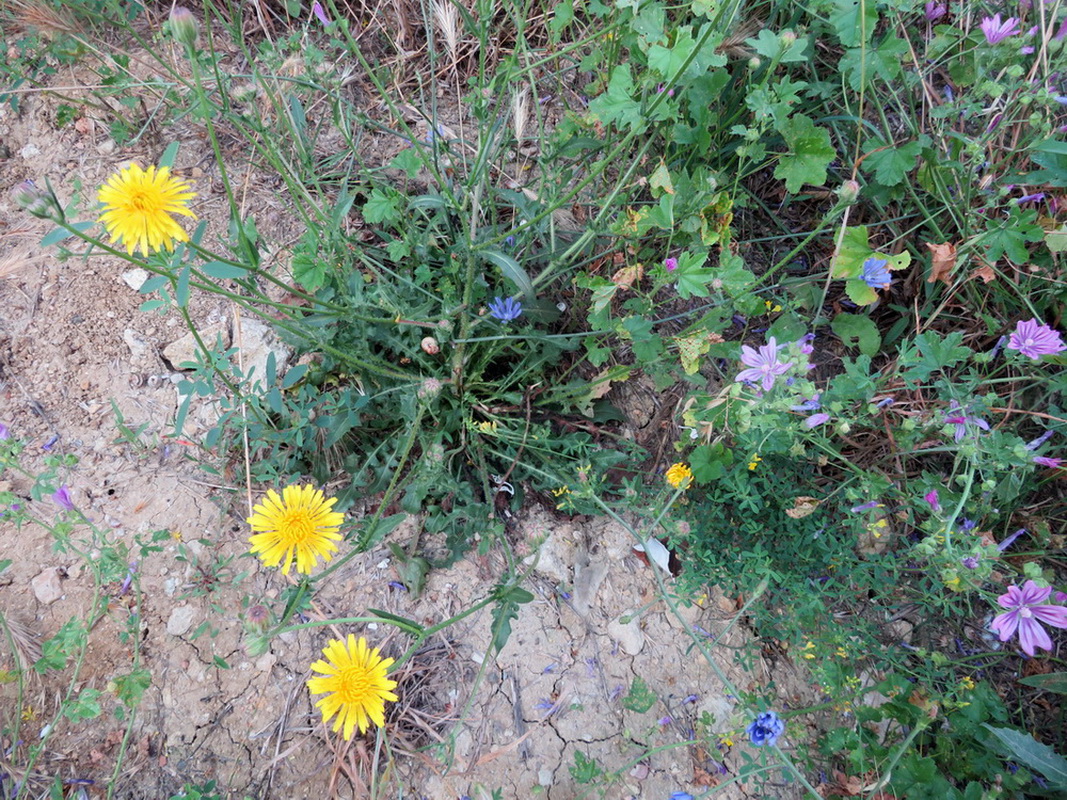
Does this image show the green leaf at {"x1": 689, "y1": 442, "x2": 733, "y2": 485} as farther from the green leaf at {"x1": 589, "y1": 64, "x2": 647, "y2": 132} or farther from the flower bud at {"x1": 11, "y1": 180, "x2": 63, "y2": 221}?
the flower bud at {"x1": 11, "y1": 180, "x2": 63, "y2": 221}

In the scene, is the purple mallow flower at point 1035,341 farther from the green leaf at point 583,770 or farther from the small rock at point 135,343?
the small rock at point 135,343

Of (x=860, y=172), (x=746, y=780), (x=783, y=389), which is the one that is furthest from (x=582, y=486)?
(x=860, y=172)

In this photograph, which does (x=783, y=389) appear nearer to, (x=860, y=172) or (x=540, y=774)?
(x=860, y=172)

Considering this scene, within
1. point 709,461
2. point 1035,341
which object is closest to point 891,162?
point 1035,341

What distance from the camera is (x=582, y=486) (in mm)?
1955

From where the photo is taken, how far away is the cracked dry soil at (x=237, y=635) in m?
2.01

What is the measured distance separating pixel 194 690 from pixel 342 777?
54cm

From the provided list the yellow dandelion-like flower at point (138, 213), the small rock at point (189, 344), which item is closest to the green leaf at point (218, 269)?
the yellow dandelion-like flower at point (138, 213)

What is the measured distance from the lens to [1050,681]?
2078mm

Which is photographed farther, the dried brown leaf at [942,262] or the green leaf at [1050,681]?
the dried brown leaf at [942,262]

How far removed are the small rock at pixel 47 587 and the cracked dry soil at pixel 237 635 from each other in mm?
19

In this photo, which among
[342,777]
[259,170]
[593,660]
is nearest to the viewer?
[342,777]

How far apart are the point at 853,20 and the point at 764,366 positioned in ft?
3.89

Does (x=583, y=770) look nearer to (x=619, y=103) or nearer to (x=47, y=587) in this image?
(x=47, y=587)
